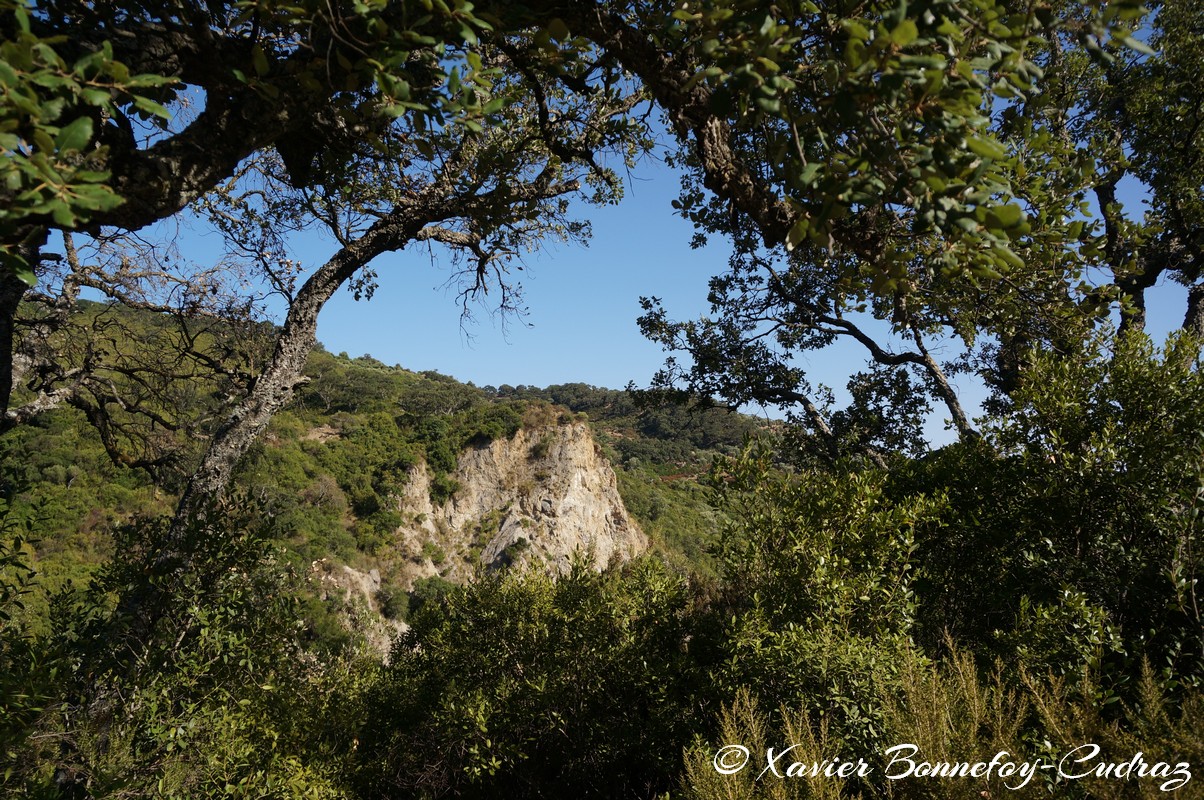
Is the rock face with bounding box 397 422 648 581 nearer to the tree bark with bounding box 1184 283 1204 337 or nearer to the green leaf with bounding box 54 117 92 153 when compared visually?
the tree bark with bounding box 1184 283 1204 337

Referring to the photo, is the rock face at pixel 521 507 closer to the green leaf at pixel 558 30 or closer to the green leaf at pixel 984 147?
the green leaf at pixel 558 30

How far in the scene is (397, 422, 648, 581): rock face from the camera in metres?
39.2

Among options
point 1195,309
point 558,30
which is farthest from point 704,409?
point 558,30

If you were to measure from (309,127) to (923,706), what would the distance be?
3.68 m

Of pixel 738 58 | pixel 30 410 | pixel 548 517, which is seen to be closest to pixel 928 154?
pixel 738 58

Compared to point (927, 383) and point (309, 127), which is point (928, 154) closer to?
point (309, 127)

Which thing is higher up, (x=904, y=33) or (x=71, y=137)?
(x=904, y=33)

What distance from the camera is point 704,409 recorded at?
26.6ft

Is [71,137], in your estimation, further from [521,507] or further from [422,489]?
[521,507]

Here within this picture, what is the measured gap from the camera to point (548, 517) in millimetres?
41219

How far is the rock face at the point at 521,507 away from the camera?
129ft

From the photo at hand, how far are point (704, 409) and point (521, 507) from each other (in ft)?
116

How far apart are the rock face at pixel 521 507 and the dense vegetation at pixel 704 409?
32.5 meters

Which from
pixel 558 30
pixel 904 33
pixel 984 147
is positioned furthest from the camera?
pixel 558 30
